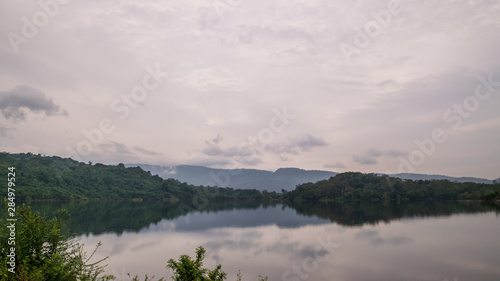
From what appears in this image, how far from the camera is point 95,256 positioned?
24297mm

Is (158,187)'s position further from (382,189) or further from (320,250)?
(320,250)

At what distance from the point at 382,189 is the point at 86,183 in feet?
333

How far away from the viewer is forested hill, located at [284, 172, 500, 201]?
89.2 m

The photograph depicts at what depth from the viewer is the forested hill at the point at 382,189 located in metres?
89.2

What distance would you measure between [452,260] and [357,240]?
9864mm

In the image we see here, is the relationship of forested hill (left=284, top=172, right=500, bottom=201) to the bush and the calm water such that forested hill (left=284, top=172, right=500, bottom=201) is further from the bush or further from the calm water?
the bush

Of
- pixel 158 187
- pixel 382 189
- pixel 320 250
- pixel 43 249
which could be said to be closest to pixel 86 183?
pixel 158 187

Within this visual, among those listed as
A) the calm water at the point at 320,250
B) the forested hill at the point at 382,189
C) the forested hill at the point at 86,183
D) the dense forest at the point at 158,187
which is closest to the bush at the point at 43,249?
the calm water at the point at 320,250

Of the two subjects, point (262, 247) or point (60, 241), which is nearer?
point (60, 241)

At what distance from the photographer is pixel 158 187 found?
12431 cm

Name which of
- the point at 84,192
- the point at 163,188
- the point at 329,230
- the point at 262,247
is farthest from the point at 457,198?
the point at 84,192

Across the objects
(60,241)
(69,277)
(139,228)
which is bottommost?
(139,228)

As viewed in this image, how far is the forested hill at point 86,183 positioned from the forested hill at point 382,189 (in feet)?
106

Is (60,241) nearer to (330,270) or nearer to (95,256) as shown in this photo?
(330,270)
